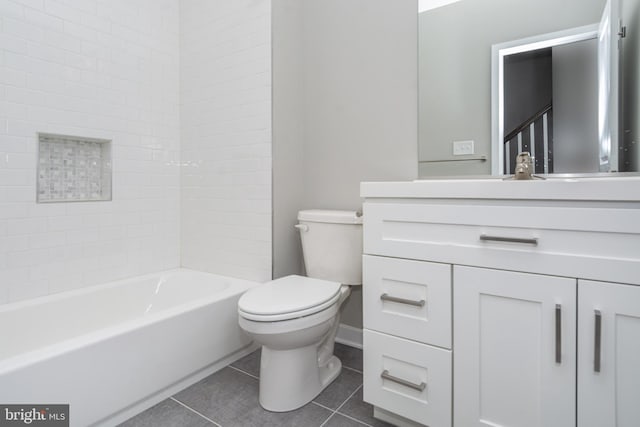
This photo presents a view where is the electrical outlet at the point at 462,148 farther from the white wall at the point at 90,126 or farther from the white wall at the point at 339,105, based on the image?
the white wall at the point at 90,126

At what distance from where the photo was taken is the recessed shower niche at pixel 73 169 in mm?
1806

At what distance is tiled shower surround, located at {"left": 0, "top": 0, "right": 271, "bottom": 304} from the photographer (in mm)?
1676

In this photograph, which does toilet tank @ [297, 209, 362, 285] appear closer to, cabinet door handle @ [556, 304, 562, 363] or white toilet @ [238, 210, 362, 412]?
white toilet @ [238, 210, 362, 412]

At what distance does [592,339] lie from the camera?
93cm

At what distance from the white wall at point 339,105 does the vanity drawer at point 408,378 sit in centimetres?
73

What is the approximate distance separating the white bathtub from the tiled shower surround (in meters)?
0.14

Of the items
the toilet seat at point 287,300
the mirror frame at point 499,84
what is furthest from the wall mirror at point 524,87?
the toilet seat at point 287,300

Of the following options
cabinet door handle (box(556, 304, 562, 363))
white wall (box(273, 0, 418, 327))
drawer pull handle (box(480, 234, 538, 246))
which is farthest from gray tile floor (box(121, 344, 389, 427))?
drawer pull handle (box(480, 234, 538, 246))

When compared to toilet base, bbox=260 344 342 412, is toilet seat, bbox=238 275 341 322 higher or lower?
higher

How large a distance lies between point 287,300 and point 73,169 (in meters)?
1.47

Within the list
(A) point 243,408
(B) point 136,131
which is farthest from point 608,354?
(B) point 136,131

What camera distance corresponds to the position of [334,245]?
176cm

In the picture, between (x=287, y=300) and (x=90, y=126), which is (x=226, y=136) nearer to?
(x=90, y=126)

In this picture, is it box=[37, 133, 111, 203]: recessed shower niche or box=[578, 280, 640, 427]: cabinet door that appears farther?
box=[37, 133, 111, 203]: recessed shower niche
